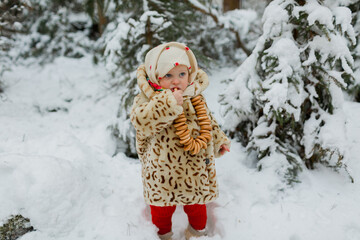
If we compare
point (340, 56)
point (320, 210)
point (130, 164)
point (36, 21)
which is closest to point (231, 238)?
point (320, 210)

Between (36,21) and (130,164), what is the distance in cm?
488

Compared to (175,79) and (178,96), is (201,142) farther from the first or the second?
(175,79)

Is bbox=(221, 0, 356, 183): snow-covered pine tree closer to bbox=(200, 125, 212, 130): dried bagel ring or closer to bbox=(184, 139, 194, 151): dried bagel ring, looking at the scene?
bbox=(200, 125, 212, 130): dried bagel ring

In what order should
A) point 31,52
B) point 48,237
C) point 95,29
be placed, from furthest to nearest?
point 95,29 → point 31,52 → point 48,237

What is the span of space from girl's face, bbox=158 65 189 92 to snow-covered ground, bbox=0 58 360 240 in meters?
1.43

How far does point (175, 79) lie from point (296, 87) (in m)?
1.38

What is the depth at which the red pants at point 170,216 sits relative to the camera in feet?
8.03

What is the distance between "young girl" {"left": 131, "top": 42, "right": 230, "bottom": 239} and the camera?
1977mm

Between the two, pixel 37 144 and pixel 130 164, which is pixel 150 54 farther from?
pixel 37 144

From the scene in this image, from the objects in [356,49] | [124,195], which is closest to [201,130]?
[124,195]

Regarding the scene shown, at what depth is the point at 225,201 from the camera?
2855 millimetres

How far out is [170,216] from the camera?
250cm

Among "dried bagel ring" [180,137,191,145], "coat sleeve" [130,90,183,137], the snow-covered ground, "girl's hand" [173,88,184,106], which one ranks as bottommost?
the snow-covered ground

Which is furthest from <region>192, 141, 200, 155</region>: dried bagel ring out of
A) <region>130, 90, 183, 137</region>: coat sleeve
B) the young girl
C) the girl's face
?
the girl's face
